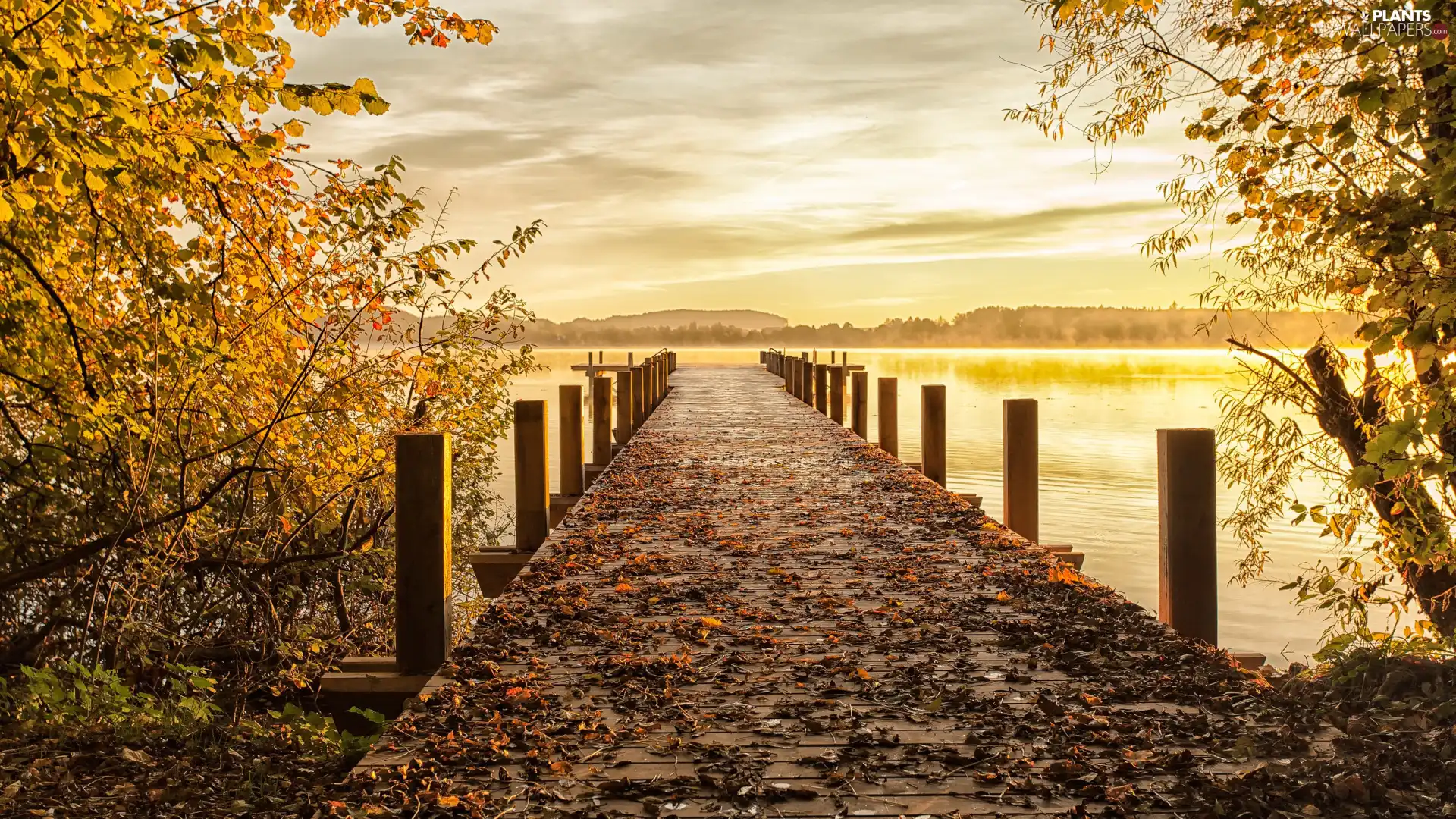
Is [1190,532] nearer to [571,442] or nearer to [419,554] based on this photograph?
[419,554]

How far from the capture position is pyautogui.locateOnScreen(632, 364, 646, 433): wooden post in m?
19.1

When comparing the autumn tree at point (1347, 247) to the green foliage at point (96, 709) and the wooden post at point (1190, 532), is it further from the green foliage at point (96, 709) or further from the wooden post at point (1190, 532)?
the green foliage at point (96, 709)

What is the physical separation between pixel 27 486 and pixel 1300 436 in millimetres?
10244

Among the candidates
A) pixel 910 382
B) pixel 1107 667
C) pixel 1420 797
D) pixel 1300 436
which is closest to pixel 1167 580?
pixel 1107 667

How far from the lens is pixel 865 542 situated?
7.60 m

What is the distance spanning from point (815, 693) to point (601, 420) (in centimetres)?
1272

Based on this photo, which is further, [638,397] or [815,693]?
[638,397]

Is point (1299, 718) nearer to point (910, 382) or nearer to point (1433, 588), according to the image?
point (1433, 588)

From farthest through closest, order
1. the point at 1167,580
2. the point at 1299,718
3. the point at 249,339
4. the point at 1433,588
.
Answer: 1. the point at 1433,588
2. the point at 249,339
3. the point at 1167,580
4. the point at 1299,718

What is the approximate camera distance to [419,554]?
16.5 ft

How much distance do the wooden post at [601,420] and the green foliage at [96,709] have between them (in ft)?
31.1

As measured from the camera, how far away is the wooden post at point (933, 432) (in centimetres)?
1179

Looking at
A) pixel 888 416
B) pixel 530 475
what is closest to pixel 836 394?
pixel 888 416

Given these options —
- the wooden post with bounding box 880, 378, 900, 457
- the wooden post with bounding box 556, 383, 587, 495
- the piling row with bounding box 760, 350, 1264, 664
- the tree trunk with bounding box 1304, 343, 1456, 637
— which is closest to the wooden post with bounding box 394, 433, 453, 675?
the piling row with bounding box 760, 350, 1264, 664
